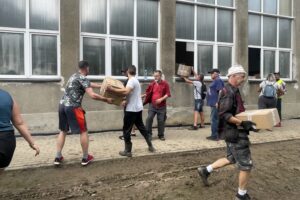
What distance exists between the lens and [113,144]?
948 cm

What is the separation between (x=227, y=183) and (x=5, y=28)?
22.5 ft

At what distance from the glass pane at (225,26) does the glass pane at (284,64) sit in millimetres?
2797

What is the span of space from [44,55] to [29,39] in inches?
21.9

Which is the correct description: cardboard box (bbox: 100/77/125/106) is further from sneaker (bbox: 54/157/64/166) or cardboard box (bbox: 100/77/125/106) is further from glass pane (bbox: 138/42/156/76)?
glass pane (bbox: 138/42/156/76)

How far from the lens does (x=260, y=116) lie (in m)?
5.65

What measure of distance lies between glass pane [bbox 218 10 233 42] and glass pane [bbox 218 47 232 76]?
351mm

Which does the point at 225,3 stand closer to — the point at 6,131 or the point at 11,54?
the point at 11,54

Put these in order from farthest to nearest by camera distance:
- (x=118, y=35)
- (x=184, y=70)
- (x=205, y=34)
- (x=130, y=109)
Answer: (x=205, y=34) → (x=184, y=70) → (x=118, y=35) → (x=130, y=109)

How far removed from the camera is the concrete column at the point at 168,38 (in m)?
12.6

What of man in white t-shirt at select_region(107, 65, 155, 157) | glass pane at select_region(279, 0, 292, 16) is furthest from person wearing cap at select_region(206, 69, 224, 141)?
glass pane at select_region(279, 0, 292, 16)

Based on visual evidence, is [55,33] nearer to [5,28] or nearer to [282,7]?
[5,28]

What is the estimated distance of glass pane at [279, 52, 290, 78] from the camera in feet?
52.9

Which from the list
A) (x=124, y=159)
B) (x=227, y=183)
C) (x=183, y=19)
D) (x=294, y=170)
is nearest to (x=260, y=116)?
(x=227, y=183)

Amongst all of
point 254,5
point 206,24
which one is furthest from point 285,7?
point 206,24
